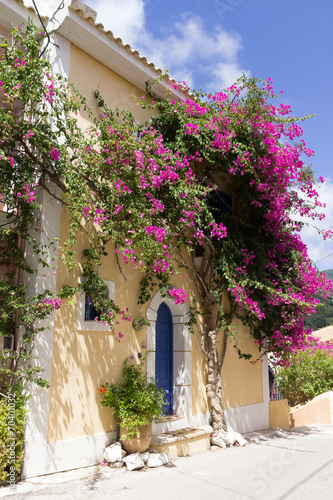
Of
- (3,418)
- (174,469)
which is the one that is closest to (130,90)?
(3,418)

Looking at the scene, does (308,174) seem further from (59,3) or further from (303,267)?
(59,3)

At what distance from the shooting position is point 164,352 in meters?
8.05

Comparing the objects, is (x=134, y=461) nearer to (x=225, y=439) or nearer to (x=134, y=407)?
(x=134, y=407)

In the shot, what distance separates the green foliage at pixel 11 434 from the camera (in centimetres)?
470

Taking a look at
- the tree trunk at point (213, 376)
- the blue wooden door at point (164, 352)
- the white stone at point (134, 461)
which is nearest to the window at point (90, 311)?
the blue wooden door at point (164, 352)

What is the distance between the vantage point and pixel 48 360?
5531mm

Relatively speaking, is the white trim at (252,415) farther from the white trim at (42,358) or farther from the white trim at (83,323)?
the white trim at (42,358)

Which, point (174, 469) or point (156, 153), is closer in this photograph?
point (174, 469)

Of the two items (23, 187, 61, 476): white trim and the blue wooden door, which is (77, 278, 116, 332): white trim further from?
the blue wooden door

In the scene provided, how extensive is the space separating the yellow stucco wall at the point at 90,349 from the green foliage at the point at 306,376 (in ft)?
18.9

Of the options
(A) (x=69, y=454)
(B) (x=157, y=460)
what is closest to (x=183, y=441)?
(B) (x=157, y=460)

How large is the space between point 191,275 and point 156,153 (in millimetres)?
2809

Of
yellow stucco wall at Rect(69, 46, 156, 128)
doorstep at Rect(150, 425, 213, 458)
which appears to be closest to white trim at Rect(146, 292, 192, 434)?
doorstep at Rect(150, 425, 213, 458)

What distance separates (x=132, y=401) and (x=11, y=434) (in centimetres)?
180
